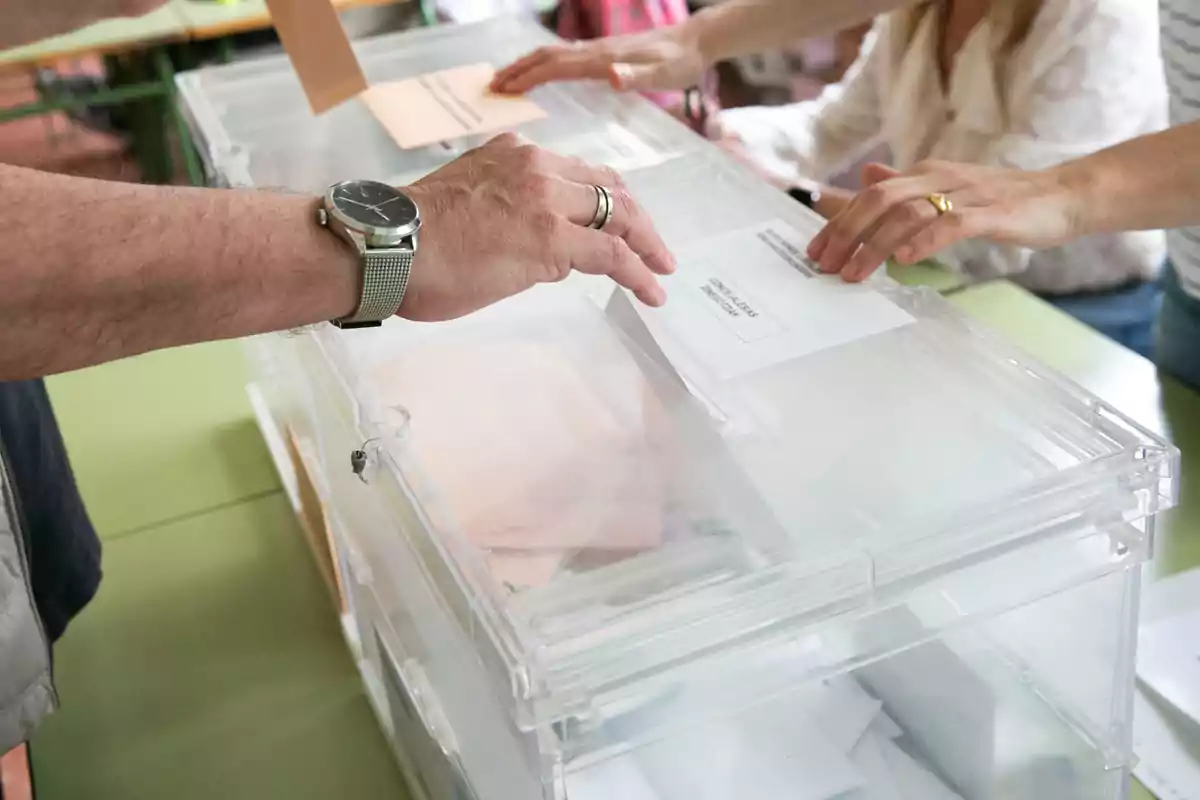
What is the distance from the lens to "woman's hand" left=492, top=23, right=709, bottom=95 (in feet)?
4.13

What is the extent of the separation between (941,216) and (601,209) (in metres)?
0.26

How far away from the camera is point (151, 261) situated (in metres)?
0.58

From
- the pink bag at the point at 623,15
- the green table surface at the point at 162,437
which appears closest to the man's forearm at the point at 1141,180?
the green table surface at the point at 162,437

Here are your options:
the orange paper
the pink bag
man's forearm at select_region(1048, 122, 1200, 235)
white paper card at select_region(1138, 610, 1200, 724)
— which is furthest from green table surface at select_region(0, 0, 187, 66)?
white paper card at select_region(1138, 610, 1200, 724)

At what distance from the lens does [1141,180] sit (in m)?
0.94

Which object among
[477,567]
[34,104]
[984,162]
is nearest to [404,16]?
[34,104]

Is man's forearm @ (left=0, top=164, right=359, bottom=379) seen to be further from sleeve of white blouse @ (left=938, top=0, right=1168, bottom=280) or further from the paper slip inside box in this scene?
sleeve of white blouse @ (left=938, top=0, right=1168, bottom=280)

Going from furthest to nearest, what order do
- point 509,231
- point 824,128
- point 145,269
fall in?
point 824,128 → point 509,231 → point 145,269

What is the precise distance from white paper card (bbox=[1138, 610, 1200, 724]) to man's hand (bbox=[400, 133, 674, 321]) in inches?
16.3

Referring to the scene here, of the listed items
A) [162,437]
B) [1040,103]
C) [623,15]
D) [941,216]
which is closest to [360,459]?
[941,216]

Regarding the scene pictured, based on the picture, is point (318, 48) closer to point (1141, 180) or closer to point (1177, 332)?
point (1141, 180)

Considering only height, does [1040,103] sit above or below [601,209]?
below

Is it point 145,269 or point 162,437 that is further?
point 162,437

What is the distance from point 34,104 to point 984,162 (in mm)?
2281
